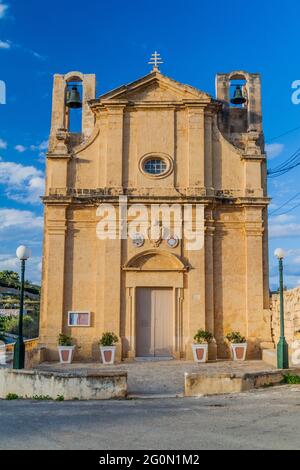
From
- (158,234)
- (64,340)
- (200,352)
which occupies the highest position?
(158,234)

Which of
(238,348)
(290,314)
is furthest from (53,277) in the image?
(290,314)

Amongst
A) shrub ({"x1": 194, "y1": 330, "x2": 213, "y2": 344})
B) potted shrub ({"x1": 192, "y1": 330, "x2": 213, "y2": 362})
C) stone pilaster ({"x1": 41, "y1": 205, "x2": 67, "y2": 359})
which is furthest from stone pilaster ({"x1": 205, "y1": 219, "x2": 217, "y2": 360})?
stone pilaster ({"x1": 41, "y1": 205, "x2": 67, "y2": 359})

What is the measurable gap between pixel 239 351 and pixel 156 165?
7.08 metres

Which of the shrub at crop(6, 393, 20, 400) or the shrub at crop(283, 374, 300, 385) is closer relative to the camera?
the shrub at crop(6, 393, 20, 400)

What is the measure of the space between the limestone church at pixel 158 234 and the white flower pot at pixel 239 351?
0.58 metres

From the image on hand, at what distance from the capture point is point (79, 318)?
18.3 metres

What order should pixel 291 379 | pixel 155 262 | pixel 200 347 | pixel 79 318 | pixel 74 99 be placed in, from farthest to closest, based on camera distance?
pixel 74 99, pixel 155 262, pixel 79 318, pixel 200 347, pixel 291 379

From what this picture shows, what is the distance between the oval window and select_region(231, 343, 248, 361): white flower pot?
6559 millimetres

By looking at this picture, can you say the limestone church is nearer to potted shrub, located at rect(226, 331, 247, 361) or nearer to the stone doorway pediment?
the stone doorway pediment

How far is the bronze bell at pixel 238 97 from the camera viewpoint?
2011 centimetres

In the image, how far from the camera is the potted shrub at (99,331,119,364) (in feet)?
55.9

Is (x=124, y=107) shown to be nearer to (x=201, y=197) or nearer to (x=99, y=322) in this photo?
(x=201, y=197)

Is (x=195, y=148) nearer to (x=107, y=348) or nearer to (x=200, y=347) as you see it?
(x=200, y=347)
